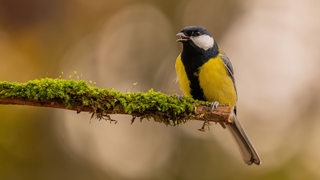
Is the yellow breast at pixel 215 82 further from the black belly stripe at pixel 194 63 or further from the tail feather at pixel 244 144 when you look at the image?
the tail feather at pixel 244 144

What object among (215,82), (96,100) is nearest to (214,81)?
(215,82)

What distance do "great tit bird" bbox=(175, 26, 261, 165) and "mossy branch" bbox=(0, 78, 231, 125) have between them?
1.01 meters

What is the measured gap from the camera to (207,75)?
5012mm

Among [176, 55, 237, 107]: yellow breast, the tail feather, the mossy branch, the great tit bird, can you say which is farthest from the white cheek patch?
the mossy branch

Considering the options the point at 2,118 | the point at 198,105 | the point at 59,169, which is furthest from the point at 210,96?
the point at 59,169

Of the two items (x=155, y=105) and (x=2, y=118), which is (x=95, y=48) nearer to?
(x=2, y=118)

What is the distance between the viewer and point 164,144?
1073cm

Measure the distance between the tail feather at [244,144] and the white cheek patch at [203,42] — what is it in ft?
2.43

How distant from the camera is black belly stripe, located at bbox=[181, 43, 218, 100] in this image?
16.5 feet

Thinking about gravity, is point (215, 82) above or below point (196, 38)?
below

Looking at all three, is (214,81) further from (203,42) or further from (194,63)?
(203,42)

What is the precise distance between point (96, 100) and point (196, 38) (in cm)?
168

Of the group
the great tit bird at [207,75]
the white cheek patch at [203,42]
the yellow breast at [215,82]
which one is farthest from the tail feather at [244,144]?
the white cheek patch at [203,42]

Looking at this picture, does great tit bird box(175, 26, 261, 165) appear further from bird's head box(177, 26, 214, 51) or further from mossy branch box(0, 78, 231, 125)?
mossy branch box(0, 78, 231, 125)
